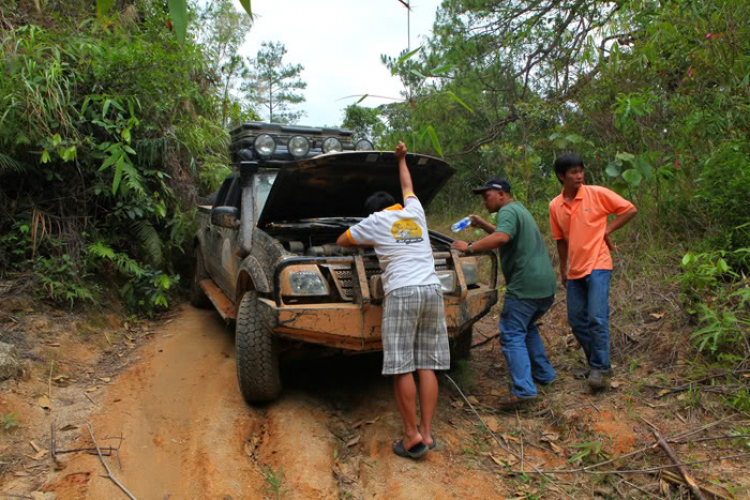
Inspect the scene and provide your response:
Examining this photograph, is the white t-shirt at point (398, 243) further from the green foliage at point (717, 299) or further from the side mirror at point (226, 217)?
the green foliage at point (717, 299)

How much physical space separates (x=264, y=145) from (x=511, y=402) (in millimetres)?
3324

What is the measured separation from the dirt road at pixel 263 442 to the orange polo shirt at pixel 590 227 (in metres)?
1.48

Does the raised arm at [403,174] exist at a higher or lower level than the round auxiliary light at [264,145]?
lower

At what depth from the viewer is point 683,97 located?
490 cm

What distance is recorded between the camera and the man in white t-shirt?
3248 mm

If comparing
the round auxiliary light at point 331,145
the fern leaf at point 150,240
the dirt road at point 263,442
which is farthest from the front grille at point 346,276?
the fern leaf at point 150,240

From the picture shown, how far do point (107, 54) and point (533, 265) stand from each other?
5065 millimetres

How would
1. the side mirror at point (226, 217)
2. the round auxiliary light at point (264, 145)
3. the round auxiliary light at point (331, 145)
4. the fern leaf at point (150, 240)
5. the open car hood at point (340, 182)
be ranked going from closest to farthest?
the open car hood at point (340, 182), the side mirror at point (226, 217), the round auxiliary light at point (264, 145), the round auxiliary light at point (331, 145), the fern leaf at point (150, 240)

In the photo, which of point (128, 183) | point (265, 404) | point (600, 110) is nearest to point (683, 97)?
point (600, 110)

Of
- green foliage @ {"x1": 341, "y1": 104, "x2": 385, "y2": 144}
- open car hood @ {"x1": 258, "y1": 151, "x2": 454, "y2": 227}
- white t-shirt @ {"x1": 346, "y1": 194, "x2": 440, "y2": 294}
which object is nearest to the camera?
white t-shirt @ {"x1": 346, "y1": 194, "x2": 440, "y2": 294}

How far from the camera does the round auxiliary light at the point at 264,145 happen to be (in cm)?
521

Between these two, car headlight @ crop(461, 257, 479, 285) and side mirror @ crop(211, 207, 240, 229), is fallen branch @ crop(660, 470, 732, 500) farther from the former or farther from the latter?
side mirror @ crop(211, 207, 240, 229)

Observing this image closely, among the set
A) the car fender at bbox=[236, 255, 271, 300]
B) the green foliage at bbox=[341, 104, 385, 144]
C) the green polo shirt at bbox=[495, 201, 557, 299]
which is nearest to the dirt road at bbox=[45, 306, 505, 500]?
the car fender at bbox=[236, 255, 271, 300]

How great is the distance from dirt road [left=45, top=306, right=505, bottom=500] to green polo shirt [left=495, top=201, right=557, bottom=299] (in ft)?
3.53
